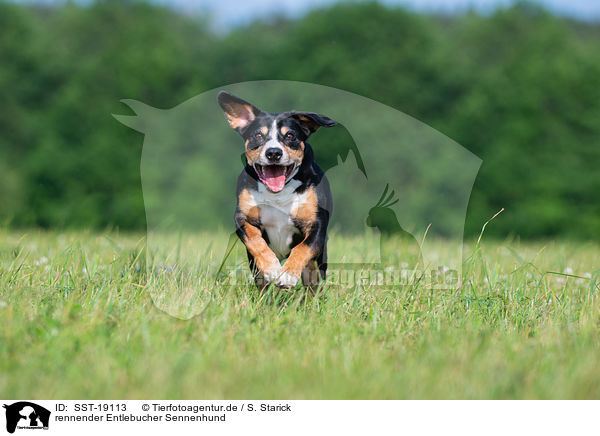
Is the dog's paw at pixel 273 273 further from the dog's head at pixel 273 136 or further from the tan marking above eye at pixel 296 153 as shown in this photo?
the tan marking above eye at pixel 296 153

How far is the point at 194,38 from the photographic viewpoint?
98.0 ft

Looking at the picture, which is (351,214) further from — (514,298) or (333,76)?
(333,76)

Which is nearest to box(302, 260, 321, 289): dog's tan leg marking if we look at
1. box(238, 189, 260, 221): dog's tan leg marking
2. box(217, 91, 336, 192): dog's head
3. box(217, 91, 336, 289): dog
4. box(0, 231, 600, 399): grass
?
box(217, 91, 336, 289): dog

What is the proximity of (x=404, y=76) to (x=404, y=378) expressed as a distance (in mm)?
21316

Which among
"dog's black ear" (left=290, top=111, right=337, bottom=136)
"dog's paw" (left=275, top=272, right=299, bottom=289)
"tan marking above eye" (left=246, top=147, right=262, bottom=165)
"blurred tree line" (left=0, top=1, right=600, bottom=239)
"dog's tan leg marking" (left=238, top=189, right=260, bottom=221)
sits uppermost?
"blurred tree line" (left=0, top=1, right=600, bottom=239)

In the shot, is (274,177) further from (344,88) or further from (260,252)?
(344,88)

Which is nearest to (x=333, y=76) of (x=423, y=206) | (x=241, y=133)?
(x=423, y=206)

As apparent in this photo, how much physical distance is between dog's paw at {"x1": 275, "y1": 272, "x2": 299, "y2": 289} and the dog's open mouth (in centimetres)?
60

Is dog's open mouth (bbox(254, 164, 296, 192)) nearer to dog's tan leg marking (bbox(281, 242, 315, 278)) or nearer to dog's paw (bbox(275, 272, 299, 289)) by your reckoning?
dog's tan leg marking (bbox(281, 242, 315, 278))

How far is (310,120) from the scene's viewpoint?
12.9ft

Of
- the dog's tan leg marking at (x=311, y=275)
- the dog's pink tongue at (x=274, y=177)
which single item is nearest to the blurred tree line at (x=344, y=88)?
the dog's tan leg marking at (x=311, y=275)

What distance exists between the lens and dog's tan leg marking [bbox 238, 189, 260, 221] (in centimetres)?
398

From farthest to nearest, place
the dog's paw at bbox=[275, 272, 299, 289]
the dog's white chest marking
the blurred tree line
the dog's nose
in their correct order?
the blurred tree line
the dog's white chest marking
the dog's paw at bbox=[275, 272, 299, 289]
the dog's nose
